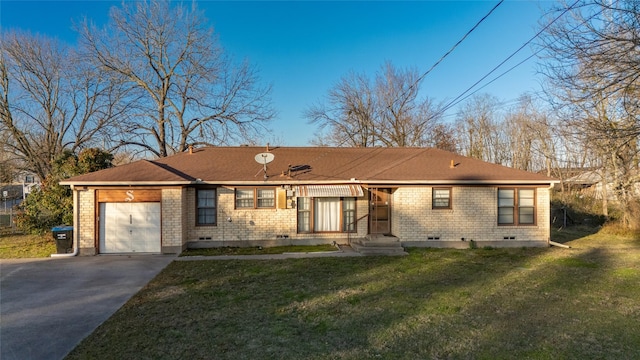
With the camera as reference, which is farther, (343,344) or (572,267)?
(572,267)

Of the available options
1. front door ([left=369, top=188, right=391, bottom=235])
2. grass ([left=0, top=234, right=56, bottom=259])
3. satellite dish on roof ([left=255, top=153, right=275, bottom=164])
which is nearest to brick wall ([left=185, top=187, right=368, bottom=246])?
satellite dish on roof ([left=255, top=153, right=275, bottom=164])

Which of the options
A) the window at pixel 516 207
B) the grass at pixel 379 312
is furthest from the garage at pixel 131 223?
the window at pixel 516 207

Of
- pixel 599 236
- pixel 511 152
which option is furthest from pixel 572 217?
pixel 511 152

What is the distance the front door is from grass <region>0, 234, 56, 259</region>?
12.0 metres

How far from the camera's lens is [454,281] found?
8.63 m

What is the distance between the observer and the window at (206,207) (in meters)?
13.7

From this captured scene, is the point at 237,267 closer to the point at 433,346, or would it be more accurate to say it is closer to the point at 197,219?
the point at 197,219

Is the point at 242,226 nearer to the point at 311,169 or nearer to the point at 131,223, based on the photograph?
the point at 311,169

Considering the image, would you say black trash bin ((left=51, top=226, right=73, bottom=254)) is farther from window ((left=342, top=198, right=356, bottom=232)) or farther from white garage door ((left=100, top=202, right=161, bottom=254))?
window ((left=342, top=198, right=356, bottom=232))

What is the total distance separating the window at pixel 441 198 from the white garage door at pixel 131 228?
33.8 feet

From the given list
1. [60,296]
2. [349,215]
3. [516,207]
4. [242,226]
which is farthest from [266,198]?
[516,207]

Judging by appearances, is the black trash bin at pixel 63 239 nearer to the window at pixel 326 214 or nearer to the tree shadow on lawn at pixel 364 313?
the tree shadow on lawn at pixel 364 313

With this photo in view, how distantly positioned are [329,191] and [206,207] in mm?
4800

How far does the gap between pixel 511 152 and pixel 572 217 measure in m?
17.2
